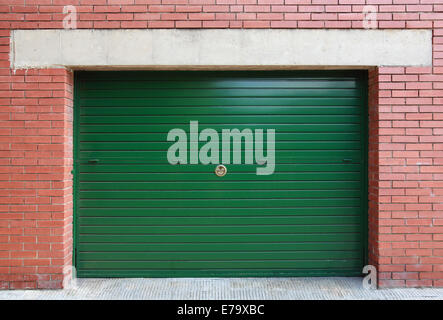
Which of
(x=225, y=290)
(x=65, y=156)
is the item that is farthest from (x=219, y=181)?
(x=65, y=156)

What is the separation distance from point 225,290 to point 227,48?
2830 millimetres

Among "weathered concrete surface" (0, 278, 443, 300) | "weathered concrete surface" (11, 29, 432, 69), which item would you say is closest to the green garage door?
"weathered concrete surface" (0, 278, 443, 300)

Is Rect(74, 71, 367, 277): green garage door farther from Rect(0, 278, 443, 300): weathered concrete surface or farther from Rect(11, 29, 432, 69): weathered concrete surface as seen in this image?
Rect(11, 29, 432, 69): weathered concrete surface

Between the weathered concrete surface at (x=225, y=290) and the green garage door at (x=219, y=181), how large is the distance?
0.15 m

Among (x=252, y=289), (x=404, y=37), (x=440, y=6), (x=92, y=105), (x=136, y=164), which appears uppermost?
(x=440, y=6)

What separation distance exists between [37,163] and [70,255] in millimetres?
1194

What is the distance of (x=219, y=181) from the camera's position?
4.66m

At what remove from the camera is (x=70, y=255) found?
4.52 m

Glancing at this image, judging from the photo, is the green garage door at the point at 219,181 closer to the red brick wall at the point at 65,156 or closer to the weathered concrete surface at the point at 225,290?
the weathered concrete surface at the point at 225,290

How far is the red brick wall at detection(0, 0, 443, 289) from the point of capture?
168 inches

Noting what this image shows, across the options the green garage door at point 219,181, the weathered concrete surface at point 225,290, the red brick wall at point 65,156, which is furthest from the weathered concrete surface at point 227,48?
the weathered concrete surface at point 225,290

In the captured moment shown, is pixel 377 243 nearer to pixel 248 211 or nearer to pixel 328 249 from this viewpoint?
pixel 328 249

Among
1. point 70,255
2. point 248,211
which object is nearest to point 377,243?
point 248,211

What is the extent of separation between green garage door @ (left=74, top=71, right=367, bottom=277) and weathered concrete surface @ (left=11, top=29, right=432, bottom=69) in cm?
32
